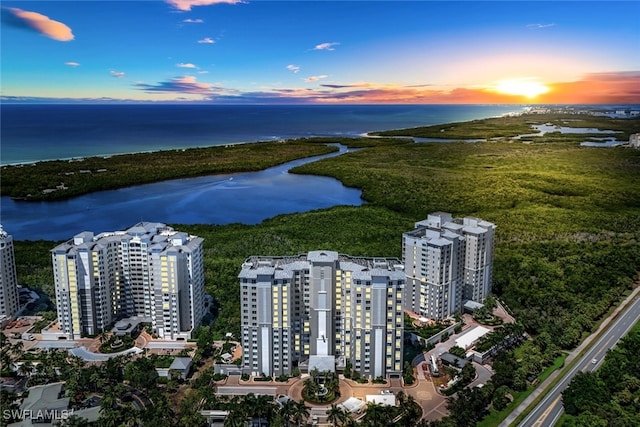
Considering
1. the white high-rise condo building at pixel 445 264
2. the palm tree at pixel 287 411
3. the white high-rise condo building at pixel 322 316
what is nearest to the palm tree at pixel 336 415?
the palm tree at pixel 287 411

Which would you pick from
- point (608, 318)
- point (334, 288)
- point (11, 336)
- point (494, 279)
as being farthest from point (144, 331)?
point (608, 318)

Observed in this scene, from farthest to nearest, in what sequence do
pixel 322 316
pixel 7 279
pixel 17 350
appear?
pixel 7 279, pixel 17 350, pixel 322 316

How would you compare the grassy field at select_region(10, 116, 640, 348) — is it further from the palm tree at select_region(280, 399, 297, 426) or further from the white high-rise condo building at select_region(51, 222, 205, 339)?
the palm tree at select_region(280, 399, 297, 426)

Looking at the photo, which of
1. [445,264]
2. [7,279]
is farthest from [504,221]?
[7,279]

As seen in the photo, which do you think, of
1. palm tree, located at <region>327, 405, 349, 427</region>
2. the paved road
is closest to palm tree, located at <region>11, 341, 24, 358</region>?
palm tree, located at <region>327, 405, 349, 427</region>

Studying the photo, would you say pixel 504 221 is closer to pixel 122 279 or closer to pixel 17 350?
pixel 122 279

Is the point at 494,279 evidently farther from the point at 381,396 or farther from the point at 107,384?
the point at 107,384
